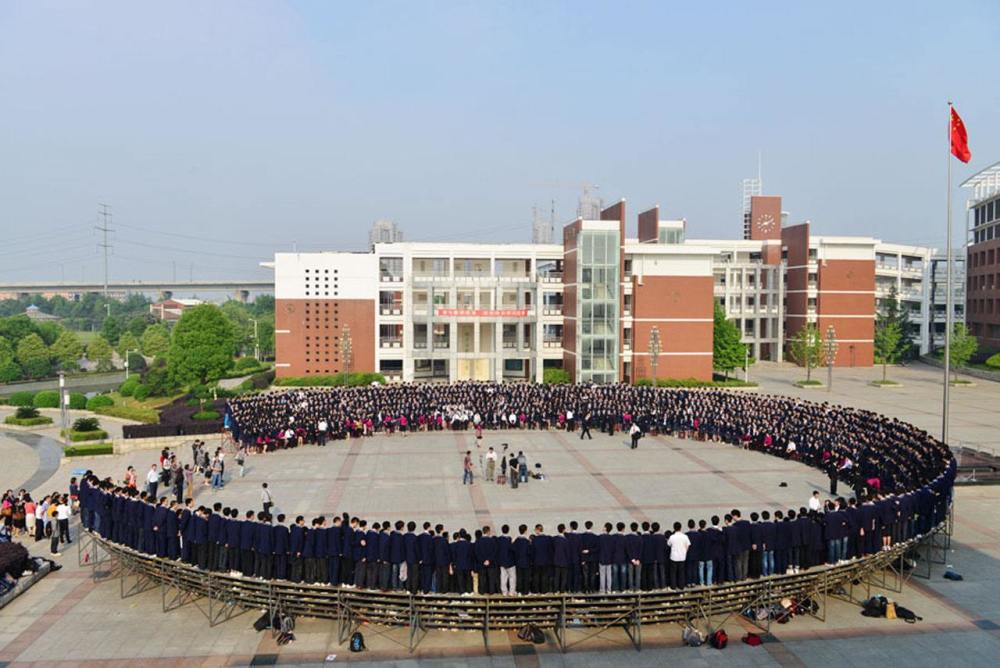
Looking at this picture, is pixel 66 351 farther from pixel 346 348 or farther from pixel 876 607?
pixel 876 607

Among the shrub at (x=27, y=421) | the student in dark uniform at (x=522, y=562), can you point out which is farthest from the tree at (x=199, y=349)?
the student in dark uniform at (x=522, y=562)

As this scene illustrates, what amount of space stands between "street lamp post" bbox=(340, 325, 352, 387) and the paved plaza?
16120mm

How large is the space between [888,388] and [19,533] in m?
46.6

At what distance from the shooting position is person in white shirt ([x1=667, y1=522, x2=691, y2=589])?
11055 millimetres

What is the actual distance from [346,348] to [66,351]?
107 feet

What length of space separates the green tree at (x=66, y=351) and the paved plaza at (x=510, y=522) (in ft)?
106

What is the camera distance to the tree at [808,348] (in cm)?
4875

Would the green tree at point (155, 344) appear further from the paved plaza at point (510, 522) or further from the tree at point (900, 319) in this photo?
the tree at point (900, 319)

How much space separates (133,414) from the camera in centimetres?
3609

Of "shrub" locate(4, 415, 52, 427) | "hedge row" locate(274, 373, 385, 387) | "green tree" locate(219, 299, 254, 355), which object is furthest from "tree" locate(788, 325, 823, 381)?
"green tree" locate(219, 299, 254, 355)

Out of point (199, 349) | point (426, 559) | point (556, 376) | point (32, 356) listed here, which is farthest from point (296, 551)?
point (32, 356)

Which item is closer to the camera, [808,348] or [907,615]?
[907,615]

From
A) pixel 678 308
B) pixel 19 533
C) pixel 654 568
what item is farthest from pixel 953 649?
pixel 678 308

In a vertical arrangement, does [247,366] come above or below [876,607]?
above
